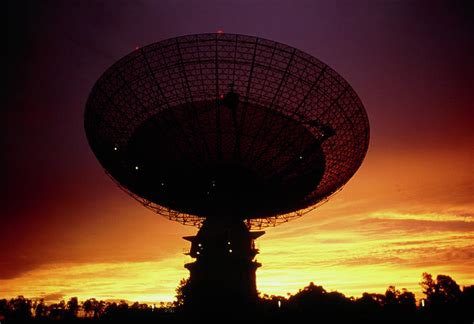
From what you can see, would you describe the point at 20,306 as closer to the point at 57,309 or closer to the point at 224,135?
the point at 57,309

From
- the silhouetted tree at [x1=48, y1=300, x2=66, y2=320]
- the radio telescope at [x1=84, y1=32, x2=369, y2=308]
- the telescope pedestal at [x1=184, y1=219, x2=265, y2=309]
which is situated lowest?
the silhouetted tree at [x1=48, y1=300, x2=66, y2=320]

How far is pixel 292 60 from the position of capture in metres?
24.8

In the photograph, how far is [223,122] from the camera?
2672cm

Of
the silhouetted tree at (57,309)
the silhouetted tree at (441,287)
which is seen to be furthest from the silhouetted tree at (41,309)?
the silhouetted tree at (441,287)

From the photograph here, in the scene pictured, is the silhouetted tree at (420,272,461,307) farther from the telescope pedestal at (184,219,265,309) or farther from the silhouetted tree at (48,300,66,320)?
the silhouetted tree at (48,300,66,320)

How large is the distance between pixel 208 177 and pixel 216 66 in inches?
297

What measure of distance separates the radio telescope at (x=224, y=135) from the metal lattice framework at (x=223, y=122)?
0.06m

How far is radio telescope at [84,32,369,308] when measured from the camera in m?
24.5

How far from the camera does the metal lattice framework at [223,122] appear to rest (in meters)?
24.4

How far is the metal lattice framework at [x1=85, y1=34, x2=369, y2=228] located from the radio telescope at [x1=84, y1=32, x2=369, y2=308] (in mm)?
64

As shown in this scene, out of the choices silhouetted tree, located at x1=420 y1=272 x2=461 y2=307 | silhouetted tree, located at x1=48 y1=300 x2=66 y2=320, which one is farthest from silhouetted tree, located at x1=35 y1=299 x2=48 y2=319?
silhouetted tree, located at x1=420 y1=272 x2=461 y2=307

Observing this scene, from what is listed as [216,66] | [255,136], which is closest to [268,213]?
[255,136]

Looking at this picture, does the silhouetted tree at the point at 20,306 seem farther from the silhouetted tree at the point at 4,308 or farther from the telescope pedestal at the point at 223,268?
the telescope pedestal at the point at 223,268

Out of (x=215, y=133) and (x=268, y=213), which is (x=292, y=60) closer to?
(x=215, y=133)
